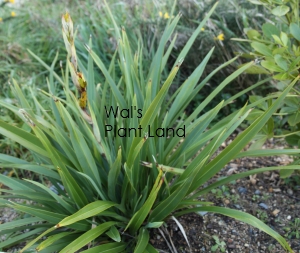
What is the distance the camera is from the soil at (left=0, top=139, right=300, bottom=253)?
166 centimetres

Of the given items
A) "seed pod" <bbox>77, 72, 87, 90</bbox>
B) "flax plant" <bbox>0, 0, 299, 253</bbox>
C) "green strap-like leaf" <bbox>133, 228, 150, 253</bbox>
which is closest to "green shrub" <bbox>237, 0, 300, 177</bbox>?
"flax plant" <bbox>0, 0, 299, 253</bbox>

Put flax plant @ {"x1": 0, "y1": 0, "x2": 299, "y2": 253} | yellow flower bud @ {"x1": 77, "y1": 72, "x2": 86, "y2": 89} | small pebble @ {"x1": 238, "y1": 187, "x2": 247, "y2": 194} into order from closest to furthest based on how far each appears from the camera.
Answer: yellow flower bud @ {"x1": 77, "y1": 72, "x2": 86, "y2": 89} < flax plant @ {"x1": 0, "y1": 0, "x2": 299, "y2": 253} < small pebble @ {"x1": 238, "y1": 187, "x2": 247, "y2": 194}

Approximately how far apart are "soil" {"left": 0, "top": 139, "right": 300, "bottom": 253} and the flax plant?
0.20 m

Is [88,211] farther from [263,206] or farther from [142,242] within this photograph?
[263,206]

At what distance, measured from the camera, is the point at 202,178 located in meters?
1.42

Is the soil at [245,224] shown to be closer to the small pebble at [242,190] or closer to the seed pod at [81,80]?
the small pebble at [242,190]

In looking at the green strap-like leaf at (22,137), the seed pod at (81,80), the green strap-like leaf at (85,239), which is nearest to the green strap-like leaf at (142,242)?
the green strap-like leaf at (85,239)

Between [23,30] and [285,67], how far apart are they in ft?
8.23

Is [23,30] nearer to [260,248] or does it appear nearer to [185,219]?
[185,219]

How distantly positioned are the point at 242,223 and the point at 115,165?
2.57ft

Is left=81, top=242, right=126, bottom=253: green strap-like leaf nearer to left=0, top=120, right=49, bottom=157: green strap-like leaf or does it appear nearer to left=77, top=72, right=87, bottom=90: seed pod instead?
left=0, top=120, right=49, bottom=157: green strap-like leaf

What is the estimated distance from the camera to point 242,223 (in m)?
1.78

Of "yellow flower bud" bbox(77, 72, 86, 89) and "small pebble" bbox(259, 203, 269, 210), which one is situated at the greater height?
"yellow flower bud" bbox(77, 72, 86, 89)

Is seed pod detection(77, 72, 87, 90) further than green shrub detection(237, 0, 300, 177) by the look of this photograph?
No
